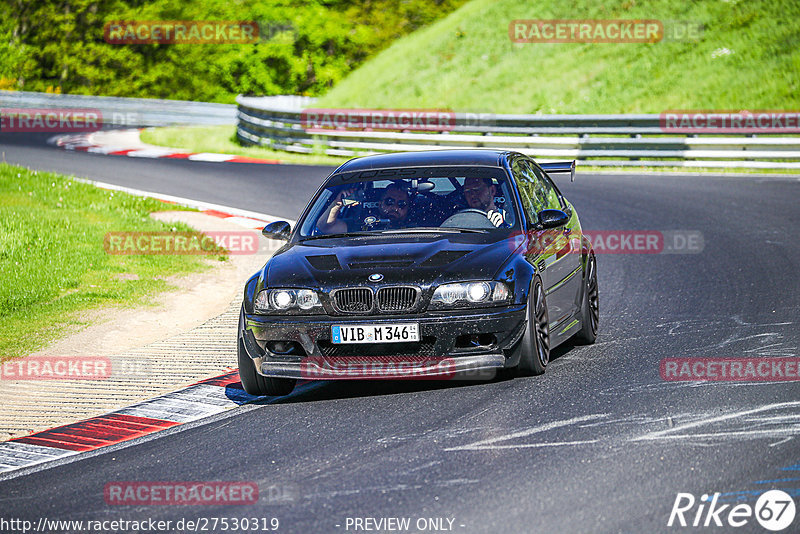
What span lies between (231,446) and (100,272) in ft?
22.1

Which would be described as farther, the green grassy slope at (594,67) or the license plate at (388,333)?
the green grassy slope at (594,67)

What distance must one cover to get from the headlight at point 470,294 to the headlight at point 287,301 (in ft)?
2.58

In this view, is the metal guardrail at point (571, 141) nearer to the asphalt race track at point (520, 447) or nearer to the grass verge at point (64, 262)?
the grass verge at point (64, 262)

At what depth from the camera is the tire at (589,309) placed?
362 inches

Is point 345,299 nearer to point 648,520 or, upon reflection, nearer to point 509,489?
point 509,489

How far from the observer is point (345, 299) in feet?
24.8

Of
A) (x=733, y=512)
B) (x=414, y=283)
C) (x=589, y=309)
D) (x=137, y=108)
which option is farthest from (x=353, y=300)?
(x=137, y=108)

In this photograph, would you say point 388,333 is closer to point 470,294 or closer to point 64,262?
point 470,294

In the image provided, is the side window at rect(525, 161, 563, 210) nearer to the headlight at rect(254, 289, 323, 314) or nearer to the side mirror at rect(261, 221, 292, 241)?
the side mirror at rect(261, 221, 292, 241)

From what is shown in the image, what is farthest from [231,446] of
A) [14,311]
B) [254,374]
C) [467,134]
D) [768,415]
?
[467,134]

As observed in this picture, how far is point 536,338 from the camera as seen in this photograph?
7.79 m

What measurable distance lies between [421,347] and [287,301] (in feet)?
3.13

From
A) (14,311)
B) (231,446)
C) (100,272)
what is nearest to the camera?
(231,446)

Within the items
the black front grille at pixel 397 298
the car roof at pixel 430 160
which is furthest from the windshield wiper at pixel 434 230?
the black front grille at pixel 397 298
